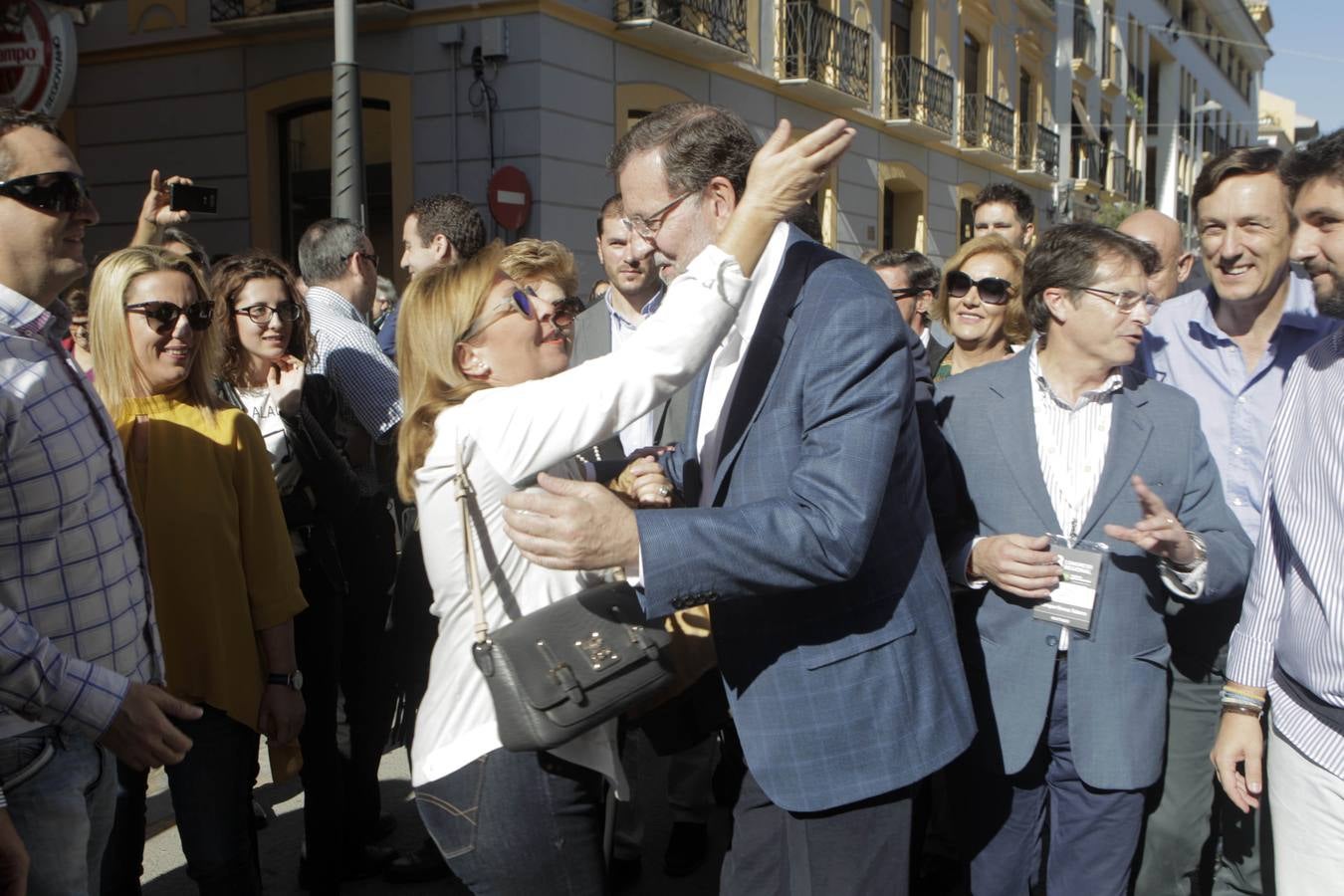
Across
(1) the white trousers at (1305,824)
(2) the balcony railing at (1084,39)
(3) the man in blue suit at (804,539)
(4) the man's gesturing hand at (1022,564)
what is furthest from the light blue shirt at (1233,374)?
(2) the balcony railing at (1084,39)

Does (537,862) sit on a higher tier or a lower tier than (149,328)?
lower

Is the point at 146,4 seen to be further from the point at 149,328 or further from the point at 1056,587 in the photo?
the point at 1056,587

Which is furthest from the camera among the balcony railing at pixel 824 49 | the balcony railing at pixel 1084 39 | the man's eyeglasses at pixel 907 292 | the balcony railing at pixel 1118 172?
the balcony railing at pixel 1118 172

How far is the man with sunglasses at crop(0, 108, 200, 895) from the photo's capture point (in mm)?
1999

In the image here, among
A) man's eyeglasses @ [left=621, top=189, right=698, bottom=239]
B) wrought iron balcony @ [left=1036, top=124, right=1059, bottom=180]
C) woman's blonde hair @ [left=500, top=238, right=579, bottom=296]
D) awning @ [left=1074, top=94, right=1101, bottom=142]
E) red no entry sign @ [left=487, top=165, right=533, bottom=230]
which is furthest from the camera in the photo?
awning @ [left=1074, top=94, right=1101, bottom=142]

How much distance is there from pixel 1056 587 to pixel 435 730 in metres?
1.55

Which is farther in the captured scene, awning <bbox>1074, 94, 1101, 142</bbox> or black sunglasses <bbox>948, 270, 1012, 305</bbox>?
awning <bbox>1074, 94, 1101, 142</bbox>

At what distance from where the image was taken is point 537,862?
2.08 m

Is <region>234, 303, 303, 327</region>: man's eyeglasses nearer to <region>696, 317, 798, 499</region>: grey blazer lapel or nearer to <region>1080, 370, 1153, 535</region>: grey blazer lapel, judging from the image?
<region>696, 317, 798, 499</region>: grey blazer lapel

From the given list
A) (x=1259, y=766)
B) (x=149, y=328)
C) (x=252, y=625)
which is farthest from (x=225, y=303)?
(x=1259, y=766)

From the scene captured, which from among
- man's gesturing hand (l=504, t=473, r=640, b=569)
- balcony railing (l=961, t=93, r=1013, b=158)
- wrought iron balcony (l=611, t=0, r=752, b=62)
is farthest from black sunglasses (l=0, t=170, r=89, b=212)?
balcony railing (l=961, t=93, r=1013, b=158)

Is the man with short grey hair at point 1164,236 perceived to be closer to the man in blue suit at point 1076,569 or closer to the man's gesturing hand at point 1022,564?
the man in blue suit at point 1076,569

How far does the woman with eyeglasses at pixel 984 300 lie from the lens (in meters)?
4.20

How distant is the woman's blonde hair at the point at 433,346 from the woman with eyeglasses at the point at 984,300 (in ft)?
7.44
